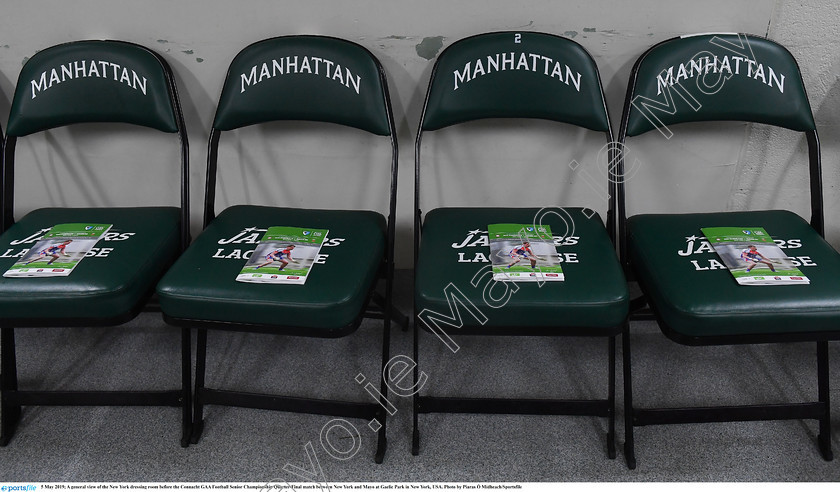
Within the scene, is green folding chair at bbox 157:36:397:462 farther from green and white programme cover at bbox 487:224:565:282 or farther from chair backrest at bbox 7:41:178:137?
green and white programme cover at bbox 487:224:565:282

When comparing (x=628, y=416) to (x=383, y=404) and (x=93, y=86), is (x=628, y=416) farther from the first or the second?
(x=93, y=86)

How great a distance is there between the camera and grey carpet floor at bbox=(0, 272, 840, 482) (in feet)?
5.63

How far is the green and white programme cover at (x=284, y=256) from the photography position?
1570mm

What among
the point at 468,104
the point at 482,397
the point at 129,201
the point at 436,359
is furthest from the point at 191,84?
the point at 482,397

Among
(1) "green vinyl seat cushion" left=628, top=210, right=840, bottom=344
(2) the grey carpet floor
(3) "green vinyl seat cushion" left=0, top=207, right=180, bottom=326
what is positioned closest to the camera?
(1) "green vinyl seat cushion" left=628, top=210, right=840, bottom=344

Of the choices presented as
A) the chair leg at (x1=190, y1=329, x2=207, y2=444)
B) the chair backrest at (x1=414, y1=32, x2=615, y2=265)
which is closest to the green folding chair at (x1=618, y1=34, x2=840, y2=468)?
the chair backrest at (x1=414, y1=32, x2=615, y2=265)

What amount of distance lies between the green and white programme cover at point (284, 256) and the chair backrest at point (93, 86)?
0.49 m

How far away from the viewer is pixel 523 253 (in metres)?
1.64

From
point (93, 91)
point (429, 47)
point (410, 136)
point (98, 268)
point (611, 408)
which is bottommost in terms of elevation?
point (611, 408)

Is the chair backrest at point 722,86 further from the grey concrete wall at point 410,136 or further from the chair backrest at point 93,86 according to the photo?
the chair backrest at point 93,86

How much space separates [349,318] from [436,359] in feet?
2.04

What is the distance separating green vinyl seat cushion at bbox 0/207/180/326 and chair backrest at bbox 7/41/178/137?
269mm

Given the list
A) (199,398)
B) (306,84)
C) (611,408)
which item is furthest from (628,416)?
(306,84)

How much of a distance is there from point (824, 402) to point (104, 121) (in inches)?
84.7
